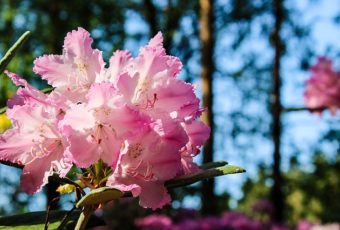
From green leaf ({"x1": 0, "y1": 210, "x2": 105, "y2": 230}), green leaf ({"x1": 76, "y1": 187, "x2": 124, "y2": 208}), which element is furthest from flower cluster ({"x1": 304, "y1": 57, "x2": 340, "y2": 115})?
green leaf ({"x1": 76, "y1": 187, "x2": 124, "y2": 208})

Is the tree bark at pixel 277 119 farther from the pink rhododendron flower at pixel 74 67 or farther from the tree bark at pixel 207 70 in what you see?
the pink rhododendron flower at pixel 74 67

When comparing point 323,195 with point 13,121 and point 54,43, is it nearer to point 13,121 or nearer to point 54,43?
point 54,43

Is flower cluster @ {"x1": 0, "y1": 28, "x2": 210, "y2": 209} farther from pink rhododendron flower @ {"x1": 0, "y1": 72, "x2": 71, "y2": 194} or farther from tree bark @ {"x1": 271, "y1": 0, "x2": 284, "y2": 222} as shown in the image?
tree bark @ {"x1": 271, "y1": 0, "x2": 284, "y2": 222}

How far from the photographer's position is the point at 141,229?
4.64m

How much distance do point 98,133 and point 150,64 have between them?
143 mm

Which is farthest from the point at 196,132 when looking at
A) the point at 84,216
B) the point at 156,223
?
the point at 156,223

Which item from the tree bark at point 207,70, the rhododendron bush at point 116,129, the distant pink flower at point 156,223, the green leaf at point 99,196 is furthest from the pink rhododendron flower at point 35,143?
the tree bark at point 207,70

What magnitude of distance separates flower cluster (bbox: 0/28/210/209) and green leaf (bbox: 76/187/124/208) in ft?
0.15

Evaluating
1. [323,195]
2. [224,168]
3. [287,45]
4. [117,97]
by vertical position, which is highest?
[287,45]

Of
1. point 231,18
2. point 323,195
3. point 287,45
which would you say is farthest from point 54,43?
point 323,195

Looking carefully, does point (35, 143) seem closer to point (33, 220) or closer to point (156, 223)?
point (33, 220)

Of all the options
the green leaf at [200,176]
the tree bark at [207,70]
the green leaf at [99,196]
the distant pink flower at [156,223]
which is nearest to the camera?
the green leaf at [99,196]

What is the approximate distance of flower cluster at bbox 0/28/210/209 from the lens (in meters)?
0.93

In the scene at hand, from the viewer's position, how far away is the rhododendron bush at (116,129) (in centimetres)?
93
